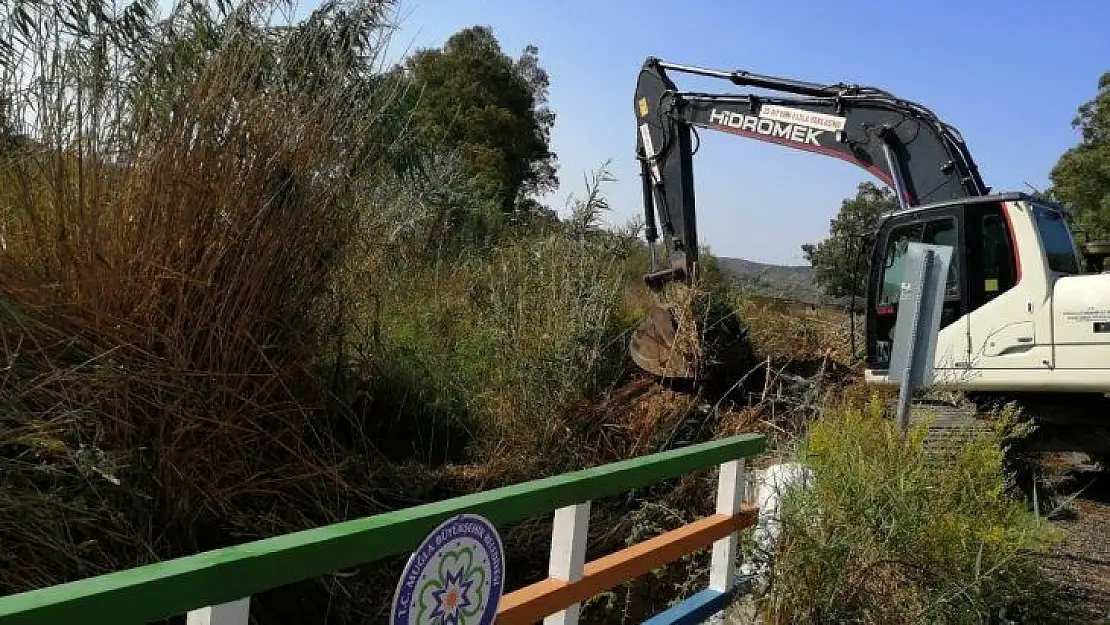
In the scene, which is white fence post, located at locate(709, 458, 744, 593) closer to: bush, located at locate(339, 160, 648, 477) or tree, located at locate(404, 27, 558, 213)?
bush, located at locate(339, 160, 648, 477)

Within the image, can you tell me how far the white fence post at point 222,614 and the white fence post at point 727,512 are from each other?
2.49 m

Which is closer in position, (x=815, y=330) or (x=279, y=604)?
(x=279, y=604)

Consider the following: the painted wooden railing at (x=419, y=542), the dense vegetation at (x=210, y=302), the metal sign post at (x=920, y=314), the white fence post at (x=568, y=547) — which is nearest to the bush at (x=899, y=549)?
the dense vegetation at (x=210, y=302)

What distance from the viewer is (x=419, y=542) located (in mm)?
2213

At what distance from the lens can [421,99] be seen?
5.89m

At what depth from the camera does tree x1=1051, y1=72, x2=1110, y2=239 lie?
84.1ft

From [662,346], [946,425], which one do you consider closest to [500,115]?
[662,346]

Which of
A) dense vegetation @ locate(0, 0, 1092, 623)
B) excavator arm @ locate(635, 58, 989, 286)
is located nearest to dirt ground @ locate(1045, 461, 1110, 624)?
dense vegetation @ locate(0, 0, 1092, 623)

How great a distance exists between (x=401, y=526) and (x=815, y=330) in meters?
10.6

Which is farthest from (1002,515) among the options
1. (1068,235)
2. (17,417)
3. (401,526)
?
(1068,235)

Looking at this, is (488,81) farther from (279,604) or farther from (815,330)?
(279,604)

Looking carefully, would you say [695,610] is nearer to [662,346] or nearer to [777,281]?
[662,346]

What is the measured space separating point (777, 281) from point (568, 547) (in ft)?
30.6

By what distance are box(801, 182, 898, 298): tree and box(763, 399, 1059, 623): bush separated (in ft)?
16.3
